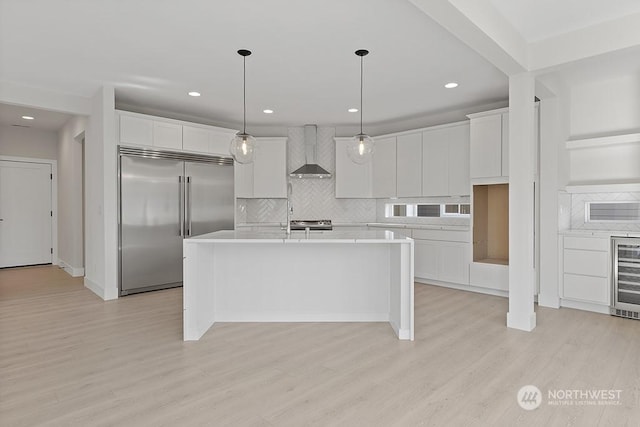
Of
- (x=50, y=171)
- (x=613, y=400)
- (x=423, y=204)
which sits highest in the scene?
(x=50, y=171)

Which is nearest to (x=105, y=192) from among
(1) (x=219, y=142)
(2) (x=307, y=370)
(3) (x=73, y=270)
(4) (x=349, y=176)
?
(1) (x=219, y=142)

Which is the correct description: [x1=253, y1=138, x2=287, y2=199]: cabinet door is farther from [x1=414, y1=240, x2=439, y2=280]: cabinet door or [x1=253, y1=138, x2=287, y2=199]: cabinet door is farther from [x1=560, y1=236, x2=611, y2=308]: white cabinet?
[x1=560, y1=236, x2=611, y2=308]: white cabinet

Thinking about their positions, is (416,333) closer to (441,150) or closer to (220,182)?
(441,150)

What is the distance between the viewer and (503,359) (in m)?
2.79

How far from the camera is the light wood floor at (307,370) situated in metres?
2.07

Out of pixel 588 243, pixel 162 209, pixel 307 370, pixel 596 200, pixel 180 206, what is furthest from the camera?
pixel 180 206

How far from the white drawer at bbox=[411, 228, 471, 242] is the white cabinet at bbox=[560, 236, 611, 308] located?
119 cm

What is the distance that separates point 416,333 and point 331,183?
12.6ft

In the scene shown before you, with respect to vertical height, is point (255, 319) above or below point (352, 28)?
below

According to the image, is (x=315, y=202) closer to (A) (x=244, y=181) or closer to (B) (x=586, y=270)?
(A) (x=244, y=181)

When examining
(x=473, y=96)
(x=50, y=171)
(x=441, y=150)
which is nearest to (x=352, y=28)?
(x=473, y=96)

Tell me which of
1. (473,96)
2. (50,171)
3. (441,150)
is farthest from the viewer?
(50,171)

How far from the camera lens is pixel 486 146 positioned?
4.88 metres

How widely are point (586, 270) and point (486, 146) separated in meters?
1.83
